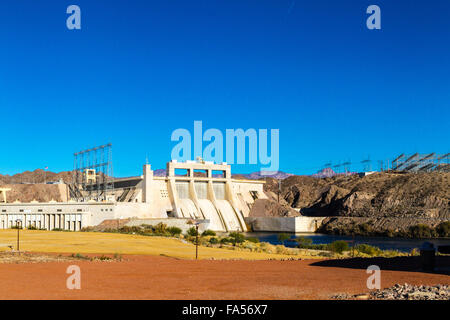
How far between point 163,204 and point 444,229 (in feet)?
191

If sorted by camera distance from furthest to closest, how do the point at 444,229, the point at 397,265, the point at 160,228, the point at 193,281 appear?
1. the point at 444,229
2. the point at 160,228
3. the point at 397,265
4. the point at 193,281

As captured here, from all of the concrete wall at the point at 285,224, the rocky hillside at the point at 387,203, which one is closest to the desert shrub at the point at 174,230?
the concrete wall at the point at 285,224

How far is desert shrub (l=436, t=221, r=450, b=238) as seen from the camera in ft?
327

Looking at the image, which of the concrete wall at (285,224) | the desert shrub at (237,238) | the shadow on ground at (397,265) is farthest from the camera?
the concrete wall at (285,224)

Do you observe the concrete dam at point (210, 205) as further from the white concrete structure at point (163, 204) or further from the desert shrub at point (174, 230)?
the desert shrub at point (174, 230)

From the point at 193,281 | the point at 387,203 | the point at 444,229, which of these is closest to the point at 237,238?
the point at 444,229

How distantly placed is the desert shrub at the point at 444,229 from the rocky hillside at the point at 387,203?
277 cm

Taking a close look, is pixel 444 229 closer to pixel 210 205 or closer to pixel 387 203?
pixel 387 203

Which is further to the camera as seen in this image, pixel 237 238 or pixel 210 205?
pixel 210 205

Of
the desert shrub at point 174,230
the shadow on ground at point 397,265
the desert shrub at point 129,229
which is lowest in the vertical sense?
the desert shrub at point 174,230

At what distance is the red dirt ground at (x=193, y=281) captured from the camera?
18672 millimetres

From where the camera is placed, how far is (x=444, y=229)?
100500 millimetres
